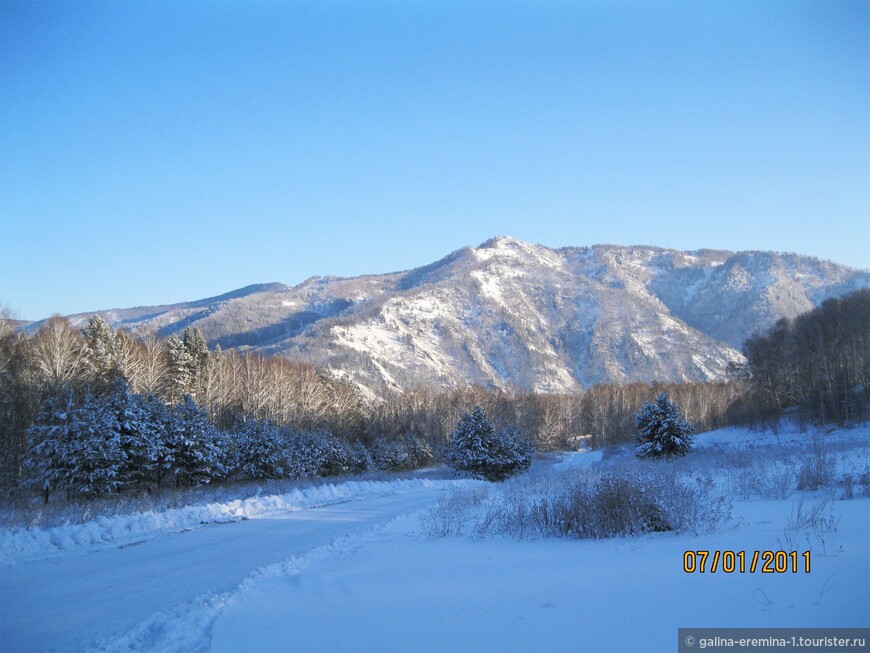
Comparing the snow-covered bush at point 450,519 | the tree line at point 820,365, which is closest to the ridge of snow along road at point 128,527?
the snow-covered bush at point 450,519

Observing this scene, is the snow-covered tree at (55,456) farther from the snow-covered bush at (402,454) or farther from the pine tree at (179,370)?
the snow-covered bush at (402,454)

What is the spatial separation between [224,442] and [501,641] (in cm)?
3326

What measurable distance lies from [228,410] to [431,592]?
62.1 metres

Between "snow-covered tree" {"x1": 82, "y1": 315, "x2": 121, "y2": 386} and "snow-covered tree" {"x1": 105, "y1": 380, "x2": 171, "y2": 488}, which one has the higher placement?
"snow-covered tree" {"x1": 82, "y1": 315, "x2": 121, "y2": 386}

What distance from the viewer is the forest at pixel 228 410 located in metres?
25.9

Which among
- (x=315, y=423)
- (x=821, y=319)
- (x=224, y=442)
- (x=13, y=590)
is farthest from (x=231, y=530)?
(x=821, y=319)

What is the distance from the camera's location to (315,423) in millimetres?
65438

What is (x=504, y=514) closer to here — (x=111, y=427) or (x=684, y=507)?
(x=684, y=507)

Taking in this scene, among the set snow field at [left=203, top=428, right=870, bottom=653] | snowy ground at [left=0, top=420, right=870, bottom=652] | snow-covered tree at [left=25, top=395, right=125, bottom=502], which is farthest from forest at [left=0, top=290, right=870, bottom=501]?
snow field at [left=203, top=428, right=870, bottom=653]

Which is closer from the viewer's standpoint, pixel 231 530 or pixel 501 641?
pixel 501 641
